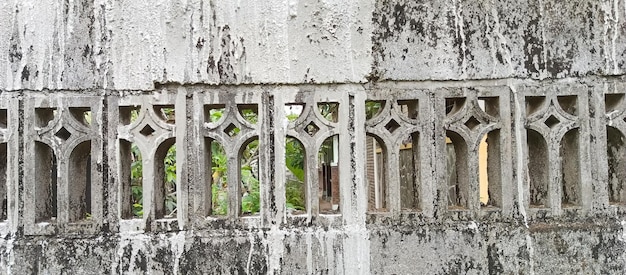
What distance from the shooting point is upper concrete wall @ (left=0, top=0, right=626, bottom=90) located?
2.18 meters

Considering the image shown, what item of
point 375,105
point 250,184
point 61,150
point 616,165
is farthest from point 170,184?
point 616,165

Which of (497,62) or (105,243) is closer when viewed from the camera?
(105,243)

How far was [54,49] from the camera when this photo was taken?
7.13 feet

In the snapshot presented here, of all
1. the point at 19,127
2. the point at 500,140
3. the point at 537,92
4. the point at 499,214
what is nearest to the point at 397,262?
the point at 499,214

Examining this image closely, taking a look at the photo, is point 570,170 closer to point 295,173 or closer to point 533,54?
point 533,54

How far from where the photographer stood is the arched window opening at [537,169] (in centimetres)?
237

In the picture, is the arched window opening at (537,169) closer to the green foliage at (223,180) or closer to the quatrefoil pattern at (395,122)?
the quatrefoil pattern at (395,122)

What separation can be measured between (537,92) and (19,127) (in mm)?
2232

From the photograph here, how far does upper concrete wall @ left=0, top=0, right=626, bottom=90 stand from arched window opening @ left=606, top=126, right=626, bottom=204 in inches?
12.9

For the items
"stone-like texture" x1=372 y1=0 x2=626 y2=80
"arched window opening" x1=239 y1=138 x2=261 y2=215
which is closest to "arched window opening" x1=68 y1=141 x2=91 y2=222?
"stone-like texture" x1=372 y1=0 x2=626 y2=80

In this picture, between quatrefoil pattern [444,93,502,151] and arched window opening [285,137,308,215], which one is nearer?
quatrefoil pattern [444,93,502,151]

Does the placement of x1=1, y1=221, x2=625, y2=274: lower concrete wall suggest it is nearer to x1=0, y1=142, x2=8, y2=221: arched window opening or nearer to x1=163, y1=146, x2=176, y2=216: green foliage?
x1=0, y1=142, x2=8, y2=221: arched window opening

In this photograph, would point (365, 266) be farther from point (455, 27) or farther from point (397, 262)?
point (455, 27)

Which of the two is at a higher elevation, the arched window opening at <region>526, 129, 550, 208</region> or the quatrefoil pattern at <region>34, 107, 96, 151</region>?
the quatrefoil pattern at <region>34, 107, 96, 151</region>
